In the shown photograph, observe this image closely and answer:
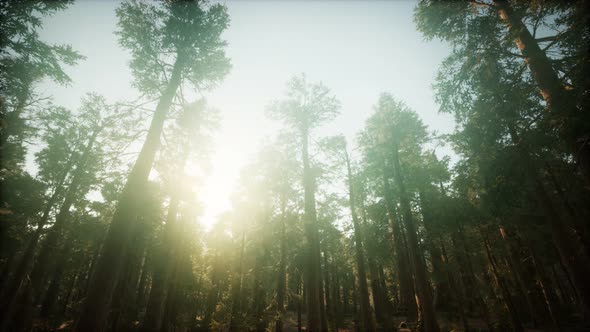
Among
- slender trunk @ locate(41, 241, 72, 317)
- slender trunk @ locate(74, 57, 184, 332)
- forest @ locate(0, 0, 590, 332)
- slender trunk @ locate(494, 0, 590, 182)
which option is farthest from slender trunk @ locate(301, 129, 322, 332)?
slender trunk @ locate(41, 241, 72, 317)

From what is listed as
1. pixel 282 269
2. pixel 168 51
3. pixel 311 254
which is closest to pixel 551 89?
pixel 311 254

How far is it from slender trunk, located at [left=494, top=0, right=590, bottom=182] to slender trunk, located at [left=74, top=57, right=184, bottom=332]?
36.9 ft

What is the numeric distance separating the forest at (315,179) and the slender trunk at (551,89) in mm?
43

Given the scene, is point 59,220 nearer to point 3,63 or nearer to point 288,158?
point 3,63

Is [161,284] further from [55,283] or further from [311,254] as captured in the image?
[55,283]

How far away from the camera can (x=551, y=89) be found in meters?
7.17

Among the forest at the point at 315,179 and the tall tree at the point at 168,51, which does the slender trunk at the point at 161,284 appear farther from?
the tall tree at the point at 168,51

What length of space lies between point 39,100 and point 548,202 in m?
26.3

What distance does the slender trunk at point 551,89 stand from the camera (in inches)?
218

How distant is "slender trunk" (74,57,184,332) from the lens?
5.52 m

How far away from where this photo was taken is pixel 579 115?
5.38 metres

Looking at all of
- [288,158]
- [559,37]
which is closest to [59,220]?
[288,158]

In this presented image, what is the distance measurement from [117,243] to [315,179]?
1164 cm

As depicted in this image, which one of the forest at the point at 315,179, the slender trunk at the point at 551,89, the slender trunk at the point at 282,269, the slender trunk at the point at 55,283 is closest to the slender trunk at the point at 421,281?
the forest at the point at 315,179
